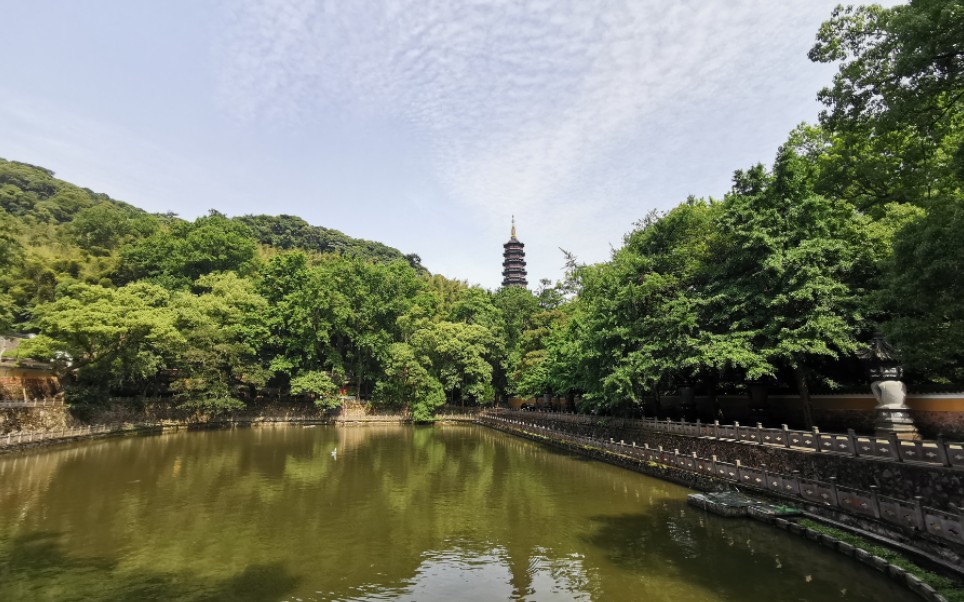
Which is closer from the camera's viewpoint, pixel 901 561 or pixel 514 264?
pixel 901 561

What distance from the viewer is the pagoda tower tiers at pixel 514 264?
94000 mm

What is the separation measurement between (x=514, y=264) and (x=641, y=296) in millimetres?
71158

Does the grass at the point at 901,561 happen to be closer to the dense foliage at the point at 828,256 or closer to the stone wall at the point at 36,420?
the dense foliage at the point at 828,256

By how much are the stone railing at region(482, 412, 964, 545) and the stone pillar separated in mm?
2812

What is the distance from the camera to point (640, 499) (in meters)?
17.8

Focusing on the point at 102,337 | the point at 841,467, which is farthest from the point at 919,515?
the point at 102,337

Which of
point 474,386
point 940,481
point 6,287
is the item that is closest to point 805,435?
point 940,481

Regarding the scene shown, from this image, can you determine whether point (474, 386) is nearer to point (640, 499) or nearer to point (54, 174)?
point (640, 499)

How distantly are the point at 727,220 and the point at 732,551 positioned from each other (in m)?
14.4

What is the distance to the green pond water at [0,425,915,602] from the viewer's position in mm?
10180

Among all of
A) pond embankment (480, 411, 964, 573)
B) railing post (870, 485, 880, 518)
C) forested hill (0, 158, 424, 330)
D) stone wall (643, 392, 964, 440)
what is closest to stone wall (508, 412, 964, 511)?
pond embankment (480, 411, 964, 573)

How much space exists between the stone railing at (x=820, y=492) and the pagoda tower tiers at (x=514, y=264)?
69.1 meters

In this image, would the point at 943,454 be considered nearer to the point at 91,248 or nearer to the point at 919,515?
the point at 919,515

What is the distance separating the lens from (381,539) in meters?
13.6
